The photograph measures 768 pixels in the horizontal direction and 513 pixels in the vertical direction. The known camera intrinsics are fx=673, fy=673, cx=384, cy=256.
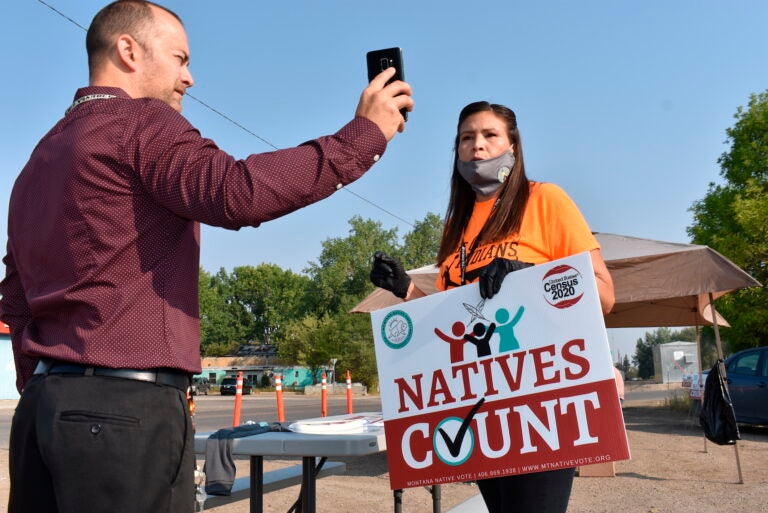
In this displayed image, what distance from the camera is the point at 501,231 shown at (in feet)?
7.26

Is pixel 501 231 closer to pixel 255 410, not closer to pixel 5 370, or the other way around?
pixel 255 410

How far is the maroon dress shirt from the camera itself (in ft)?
4.81

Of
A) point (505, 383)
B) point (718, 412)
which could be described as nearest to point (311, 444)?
point (505, 383)

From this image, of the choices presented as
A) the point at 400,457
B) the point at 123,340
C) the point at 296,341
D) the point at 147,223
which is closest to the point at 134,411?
the point at 123,340

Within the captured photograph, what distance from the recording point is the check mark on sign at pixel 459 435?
2.00 metres

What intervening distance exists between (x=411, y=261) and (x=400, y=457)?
6080 cm

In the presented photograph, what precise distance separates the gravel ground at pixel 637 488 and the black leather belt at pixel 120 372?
470cm

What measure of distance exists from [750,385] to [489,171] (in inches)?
466

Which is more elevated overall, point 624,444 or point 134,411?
point 134,411

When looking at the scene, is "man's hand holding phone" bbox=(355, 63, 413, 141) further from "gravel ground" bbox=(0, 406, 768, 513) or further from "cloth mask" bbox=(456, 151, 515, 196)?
"gravel ground" bbox=(0, 406, 768, 513)

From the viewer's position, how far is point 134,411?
4.71 feet

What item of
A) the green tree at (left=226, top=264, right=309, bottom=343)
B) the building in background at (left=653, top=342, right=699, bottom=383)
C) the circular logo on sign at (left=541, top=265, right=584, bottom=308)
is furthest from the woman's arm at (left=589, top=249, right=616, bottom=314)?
the green tree at (left=226, top=264, right=309, bottom=343)

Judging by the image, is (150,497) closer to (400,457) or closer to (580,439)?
(400,457)

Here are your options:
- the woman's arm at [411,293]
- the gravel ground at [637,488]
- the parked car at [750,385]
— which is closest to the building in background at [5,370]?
the gravel ground at [637,488]
